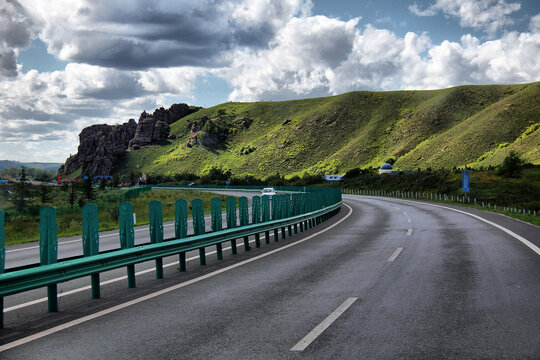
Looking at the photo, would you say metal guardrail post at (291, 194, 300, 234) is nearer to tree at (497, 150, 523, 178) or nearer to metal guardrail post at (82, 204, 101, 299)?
metal guardrail post at (82, 204, 101, 299)

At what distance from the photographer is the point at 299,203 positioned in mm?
19469

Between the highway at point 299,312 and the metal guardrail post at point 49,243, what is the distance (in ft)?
0.79

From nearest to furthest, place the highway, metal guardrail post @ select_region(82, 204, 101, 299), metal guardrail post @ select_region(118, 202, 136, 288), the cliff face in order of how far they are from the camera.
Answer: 1. the highway
2. metal guardrail post @ select_region(82, 204, 101, 299)
3. metal guardrail post @ select_region(118, 202, 136, 288)
4. the cliff face

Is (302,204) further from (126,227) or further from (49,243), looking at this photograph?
(49,243)

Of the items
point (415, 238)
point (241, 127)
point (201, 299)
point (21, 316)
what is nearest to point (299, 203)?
point (415, 238)

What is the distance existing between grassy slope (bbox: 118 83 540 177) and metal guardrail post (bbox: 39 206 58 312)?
89.6m

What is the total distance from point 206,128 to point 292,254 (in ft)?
491

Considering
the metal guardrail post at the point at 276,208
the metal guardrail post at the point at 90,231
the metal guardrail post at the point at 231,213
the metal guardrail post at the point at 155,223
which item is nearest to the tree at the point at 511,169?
the metal guardrail post at the point at 276,208

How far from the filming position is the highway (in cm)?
502

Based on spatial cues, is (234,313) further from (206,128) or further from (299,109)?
(299,109)

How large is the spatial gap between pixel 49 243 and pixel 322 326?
395 centimetres

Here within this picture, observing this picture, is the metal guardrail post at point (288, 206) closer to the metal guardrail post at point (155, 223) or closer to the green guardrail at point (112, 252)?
the green guardrail at point (112, 252)

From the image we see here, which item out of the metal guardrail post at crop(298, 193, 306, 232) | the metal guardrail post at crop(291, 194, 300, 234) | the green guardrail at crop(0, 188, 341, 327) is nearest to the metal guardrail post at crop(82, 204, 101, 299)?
the green guardrail at crop(0, 188, 341, 327)

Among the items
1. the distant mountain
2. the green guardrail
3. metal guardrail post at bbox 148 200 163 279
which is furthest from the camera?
the distant mountain
